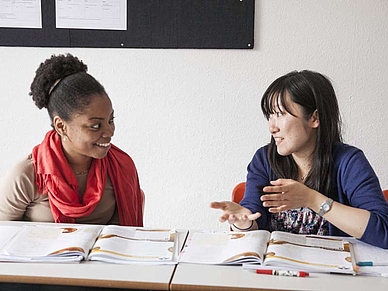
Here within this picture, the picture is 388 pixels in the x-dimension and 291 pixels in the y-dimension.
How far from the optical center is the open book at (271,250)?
1.71m

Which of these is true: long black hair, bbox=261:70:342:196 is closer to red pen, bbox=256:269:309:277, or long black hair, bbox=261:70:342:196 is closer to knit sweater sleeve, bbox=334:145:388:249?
knit sweater sleeve, bbox=334:145:388:249

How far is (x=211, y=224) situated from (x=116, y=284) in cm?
186

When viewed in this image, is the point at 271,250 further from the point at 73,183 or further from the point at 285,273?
the point at 73,183

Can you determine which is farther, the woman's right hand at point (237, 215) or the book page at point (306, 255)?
the woman's right hand at point (237, 215)

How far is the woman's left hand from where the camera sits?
1894 millimetres

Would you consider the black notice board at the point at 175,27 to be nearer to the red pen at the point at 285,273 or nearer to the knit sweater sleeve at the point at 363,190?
the knit sweater sleeve at the point at 363,190

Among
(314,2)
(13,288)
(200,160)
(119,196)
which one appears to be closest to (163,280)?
(13,288)

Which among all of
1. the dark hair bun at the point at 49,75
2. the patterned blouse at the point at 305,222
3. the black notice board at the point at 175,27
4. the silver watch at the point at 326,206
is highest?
the black notice board at the point at 175,27

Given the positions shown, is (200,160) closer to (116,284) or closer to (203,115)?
(203,115)

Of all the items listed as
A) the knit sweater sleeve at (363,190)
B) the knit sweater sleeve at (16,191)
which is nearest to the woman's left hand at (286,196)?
the knit sweater sleeve at (363,190)

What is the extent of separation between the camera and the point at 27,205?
7.22 ft

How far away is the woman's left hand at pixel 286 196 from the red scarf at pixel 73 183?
62 cm

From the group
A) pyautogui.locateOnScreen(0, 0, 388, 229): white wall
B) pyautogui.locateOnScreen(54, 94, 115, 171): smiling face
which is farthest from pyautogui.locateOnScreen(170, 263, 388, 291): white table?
pyautogui.locateOnScreen(0, 0, 388, 229): white wall

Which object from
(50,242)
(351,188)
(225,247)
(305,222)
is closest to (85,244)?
(50,242)
